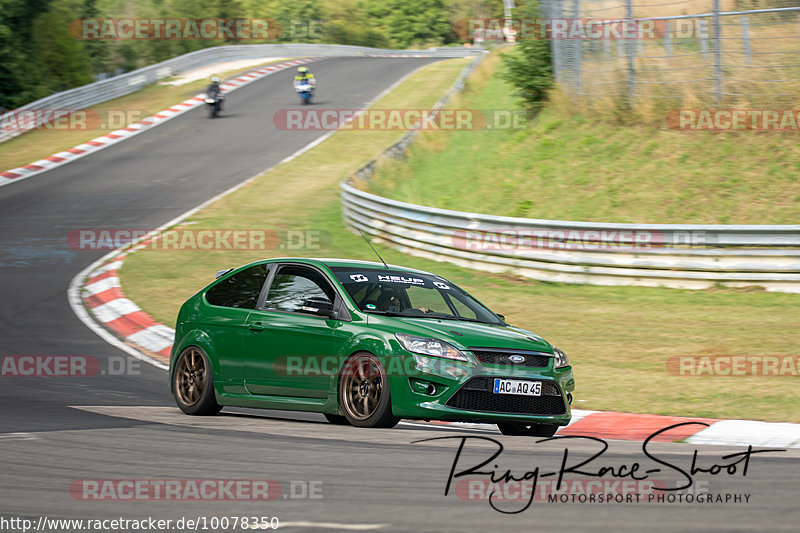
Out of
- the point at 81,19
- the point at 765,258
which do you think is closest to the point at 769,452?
the point at 765,258

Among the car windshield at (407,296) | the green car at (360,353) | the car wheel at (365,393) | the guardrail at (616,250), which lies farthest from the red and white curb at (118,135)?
the car wheel at (365,393)

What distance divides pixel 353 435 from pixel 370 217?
14271 mm

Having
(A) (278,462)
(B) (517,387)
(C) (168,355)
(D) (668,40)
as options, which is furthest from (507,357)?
(D) (668,40)

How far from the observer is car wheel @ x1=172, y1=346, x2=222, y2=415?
923cm

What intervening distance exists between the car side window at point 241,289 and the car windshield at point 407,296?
2.77 feet

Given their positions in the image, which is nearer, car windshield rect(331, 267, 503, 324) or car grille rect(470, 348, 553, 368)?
car grille rect(470, 348, 553, 368)

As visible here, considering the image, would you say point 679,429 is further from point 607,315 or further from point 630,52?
point 630,52

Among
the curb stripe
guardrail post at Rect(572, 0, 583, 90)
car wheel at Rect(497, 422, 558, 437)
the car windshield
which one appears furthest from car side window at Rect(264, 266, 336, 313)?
guardrail post at Rect(572, 0, 583, 90)

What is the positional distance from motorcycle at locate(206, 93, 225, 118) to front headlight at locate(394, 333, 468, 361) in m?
30.1

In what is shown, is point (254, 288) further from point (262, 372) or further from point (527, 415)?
point (527, 415)

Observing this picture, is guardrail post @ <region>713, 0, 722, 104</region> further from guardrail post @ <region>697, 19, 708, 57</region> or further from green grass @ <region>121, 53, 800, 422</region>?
green grass @ <region>121, 53, 800, 422</region>

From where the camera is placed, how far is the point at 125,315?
1577cm

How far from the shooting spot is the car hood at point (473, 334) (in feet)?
25.7

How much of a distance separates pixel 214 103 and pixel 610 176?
2029 centimetres
